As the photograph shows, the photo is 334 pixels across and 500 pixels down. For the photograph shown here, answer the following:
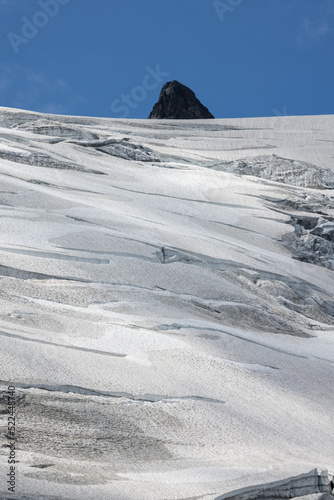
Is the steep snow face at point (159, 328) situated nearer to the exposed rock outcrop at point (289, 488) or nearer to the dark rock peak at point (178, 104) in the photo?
the exposed rock outcrop at point (289, 488)

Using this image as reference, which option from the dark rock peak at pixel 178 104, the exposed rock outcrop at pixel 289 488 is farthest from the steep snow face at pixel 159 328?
the dark rock peak at pixel 178 104

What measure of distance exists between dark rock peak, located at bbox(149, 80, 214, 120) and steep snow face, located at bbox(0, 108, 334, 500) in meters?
33.6

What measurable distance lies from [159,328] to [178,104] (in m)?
46.2

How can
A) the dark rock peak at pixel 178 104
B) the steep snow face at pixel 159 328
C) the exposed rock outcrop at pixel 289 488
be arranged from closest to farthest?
the exposed rock outcrop at pixel 289 488
the steep snow face at pixel 159 328
the dark rock peak at pixel 178 104

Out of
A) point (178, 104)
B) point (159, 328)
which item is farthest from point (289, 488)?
point (178, 104)

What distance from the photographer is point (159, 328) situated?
7488 mm

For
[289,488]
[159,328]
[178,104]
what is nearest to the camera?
[289,488]

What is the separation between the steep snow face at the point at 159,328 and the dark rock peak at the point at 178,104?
3362cm

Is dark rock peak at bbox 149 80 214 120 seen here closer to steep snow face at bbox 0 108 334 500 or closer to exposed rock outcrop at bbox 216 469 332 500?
steep snow face at bbox 0 108 334 500

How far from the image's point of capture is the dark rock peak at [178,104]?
51.6 meters

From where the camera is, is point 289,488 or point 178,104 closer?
point 289,488

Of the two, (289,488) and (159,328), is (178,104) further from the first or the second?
(289,488)

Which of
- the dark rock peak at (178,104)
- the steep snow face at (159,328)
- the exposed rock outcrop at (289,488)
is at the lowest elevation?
the exposed rock outcrop at (289,488)

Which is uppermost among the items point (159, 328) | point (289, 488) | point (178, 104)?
point (178, 104)
